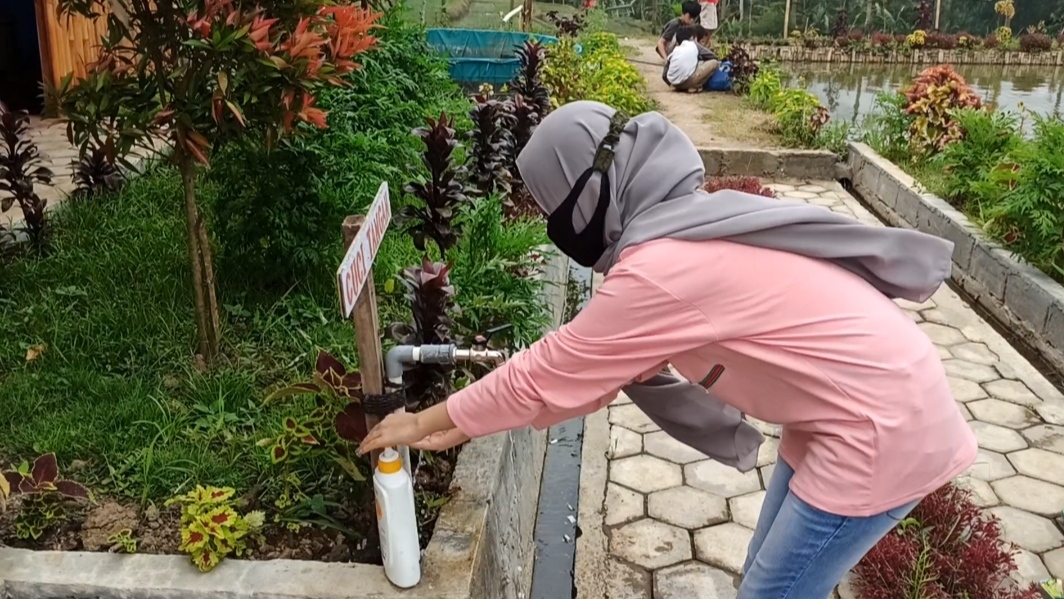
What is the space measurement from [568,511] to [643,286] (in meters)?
2.03

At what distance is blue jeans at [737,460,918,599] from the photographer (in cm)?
188

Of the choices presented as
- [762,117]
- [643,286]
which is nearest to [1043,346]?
[643,286]

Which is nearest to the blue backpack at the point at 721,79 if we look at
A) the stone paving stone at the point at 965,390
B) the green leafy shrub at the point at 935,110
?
the green leafy shrub at the point at 935,110

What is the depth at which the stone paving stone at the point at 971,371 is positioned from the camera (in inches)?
174

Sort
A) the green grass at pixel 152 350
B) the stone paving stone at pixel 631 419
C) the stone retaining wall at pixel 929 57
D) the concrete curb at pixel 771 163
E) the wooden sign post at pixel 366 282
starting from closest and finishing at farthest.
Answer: the wooden sign post at pixel 366 282
the green grass at pixel 152 350
the stone paving stone at pixel 631 419
the concrete curb at pixel 771 163
the stone retaining wall at pixel 929 57

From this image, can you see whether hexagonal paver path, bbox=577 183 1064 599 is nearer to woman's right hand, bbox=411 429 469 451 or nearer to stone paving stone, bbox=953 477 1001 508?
Answer: stone paving stone, bbox=953 477 1001 508

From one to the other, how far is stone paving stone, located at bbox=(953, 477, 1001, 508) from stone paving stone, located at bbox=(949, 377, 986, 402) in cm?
73

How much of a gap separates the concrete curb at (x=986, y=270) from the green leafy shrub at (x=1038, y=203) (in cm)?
10

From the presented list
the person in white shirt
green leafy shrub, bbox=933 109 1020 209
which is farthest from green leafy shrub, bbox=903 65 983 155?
the person in white shirt

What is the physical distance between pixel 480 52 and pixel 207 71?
27.7 feet

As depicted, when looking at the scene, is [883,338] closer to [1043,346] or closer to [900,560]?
[900,560]

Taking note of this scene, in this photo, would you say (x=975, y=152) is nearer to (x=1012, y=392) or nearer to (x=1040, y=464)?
(x=1012, y=392)

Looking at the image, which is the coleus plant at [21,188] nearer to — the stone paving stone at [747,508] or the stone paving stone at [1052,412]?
the stone paving stone at [747,508]

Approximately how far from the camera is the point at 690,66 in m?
11.7
